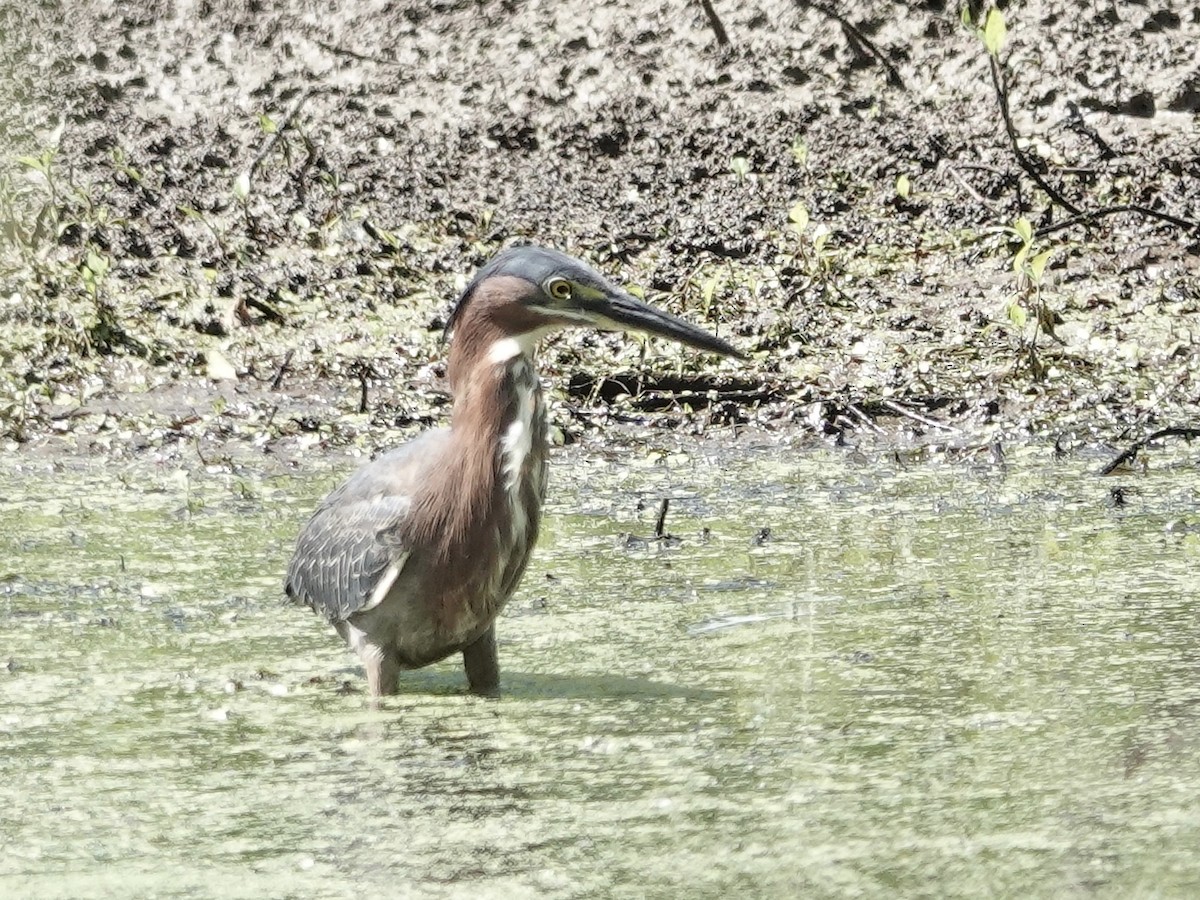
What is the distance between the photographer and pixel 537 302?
399cm

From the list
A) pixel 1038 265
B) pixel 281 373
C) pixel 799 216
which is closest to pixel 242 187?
pixel 281 373

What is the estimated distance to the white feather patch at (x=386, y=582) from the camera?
3.97 metres

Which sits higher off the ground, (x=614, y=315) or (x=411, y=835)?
(x=614, y=315)

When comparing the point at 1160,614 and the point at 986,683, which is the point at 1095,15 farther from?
the point at 986,683

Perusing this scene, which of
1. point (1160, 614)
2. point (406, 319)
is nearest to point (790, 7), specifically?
point (406, 319)

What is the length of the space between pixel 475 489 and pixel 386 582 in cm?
27

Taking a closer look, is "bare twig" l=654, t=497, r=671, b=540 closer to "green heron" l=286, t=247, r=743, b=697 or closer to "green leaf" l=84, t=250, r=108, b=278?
"green heron" l=286, t=247, r=743, b=697

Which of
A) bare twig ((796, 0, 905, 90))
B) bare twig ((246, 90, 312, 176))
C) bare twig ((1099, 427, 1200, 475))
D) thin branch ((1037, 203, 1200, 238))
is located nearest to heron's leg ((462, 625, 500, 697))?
bare twig ((1099, 427, 1200, 475))

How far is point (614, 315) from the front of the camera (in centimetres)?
401

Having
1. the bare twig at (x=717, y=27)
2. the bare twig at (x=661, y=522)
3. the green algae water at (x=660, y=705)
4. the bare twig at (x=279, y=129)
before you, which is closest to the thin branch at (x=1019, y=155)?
the green algae water at (x=660, y=705)

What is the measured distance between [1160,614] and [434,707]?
169 centimetres

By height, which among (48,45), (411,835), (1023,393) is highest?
(48,45)

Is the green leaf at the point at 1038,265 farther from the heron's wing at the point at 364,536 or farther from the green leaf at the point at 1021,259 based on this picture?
the heron's wing at the point at 364,536

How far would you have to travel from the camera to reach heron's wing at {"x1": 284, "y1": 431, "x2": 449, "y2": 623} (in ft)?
13.1
